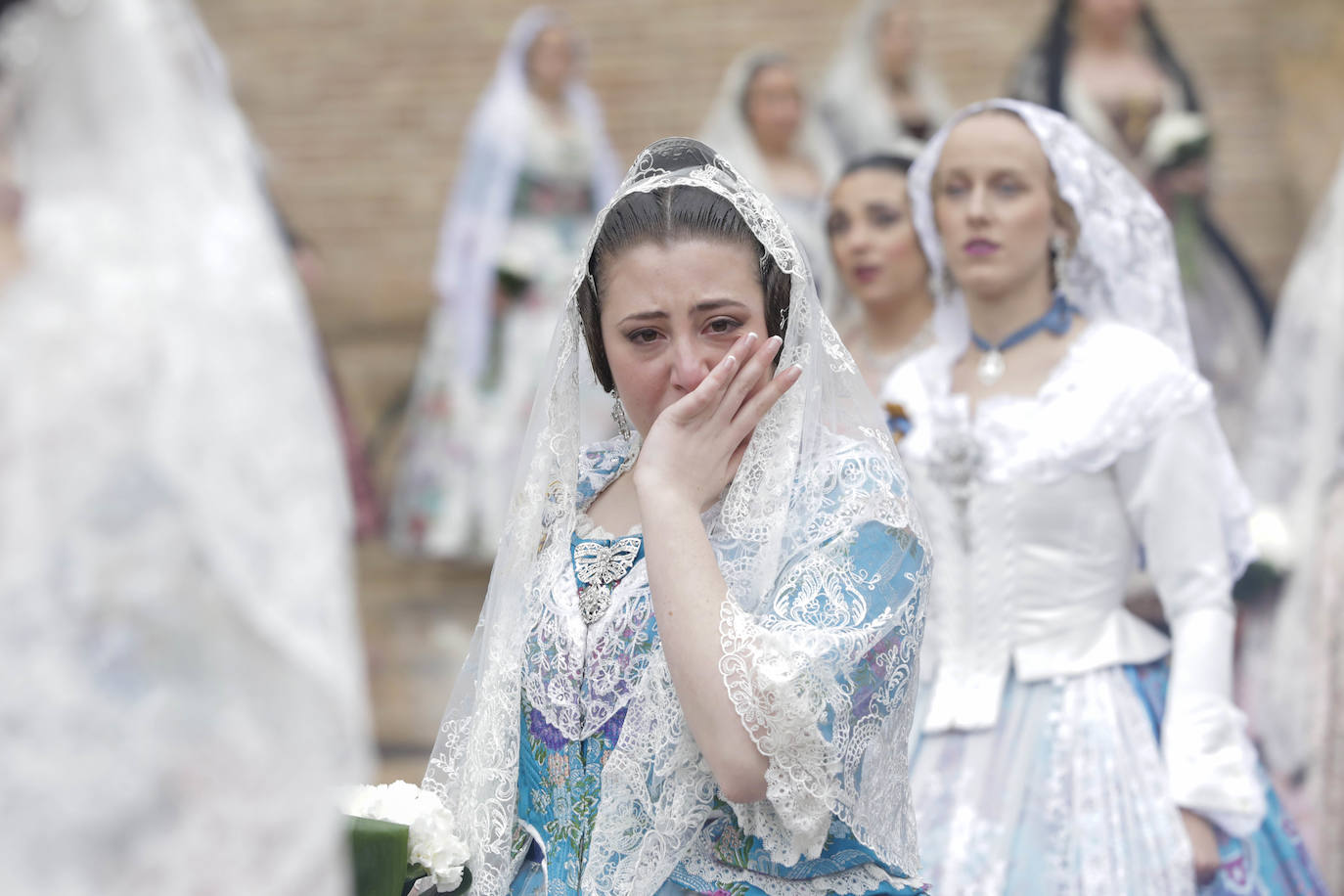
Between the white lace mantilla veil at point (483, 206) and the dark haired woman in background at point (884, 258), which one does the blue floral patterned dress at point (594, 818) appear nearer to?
the dark haired woman in background at point (884, 258)

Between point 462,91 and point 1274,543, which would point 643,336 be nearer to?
point 1274,543

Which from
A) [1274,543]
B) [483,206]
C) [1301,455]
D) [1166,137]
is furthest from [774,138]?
[1274,543]

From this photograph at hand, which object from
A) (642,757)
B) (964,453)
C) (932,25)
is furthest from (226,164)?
(932,25)

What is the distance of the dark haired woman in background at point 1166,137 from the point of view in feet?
21.9

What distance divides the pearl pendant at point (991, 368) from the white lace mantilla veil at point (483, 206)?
4.45 metres

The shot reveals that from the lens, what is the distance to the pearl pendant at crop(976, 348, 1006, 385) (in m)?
3.18

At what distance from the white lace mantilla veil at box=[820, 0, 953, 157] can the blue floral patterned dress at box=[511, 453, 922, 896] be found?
548 centimetres

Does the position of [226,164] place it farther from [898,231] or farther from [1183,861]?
[898,231]

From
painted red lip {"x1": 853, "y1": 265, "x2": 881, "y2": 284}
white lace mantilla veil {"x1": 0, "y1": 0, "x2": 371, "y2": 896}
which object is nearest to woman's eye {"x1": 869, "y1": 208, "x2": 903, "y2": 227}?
painted red lip {"x1": 853, "y1": 265, "x2": 881, "y2": 284}

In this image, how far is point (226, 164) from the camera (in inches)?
59.8

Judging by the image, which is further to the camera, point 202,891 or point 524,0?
point 524,0

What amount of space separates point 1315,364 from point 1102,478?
2.22m

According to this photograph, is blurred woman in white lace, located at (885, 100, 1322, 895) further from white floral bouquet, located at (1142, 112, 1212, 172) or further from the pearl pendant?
white floral bouquet, located at (1142, 112, 1212, 172)

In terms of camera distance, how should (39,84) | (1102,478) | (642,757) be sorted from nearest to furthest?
(39,84) < (642,757) < (1102,478)
